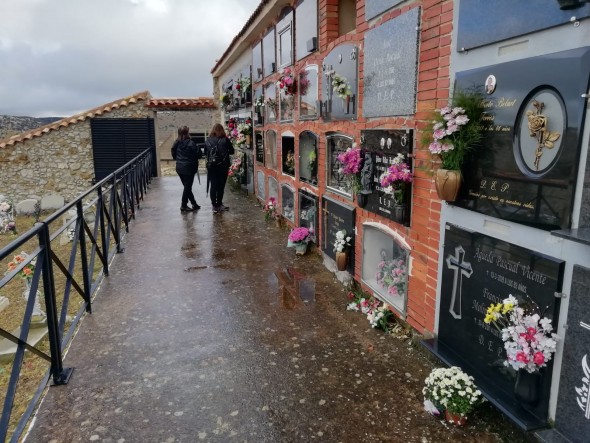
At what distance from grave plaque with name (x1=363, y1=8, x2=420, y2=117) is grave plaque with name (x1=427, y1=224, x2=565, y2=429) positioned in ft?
4.01

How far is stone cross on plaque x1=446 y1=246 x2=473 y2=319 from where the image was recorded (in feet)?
→ 10.2

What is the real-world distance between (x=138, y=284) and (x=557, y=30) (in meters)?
4.64

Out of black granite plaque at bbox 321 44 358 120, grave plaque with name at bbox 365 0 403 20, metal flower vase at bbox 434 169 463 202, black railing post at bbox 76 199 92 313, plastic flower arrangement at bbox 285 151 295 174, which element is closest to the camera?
metal flower vase at bbox 434 169 463 202

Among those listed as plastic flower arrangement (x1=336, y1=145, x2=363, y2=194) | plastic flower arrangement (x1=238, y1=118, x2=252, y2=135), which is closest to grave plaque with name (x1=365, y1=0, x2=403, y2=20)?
A: plastic flower arrangement (x1=336, y1=145, x2=363, y2=194)

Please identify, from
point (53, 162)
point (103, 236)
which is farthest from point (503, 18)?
point (53, 162)

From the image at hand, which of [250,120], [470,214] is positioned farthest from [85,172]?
[470,214]

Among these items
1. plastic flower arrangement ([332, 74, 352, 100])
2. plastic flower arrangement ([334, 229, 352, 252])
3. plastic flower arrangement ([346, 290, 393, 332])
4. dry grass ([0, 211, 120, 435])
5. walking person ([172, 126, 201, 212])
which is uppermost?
plastic flower arrangement ([332, 74, 352, 100])

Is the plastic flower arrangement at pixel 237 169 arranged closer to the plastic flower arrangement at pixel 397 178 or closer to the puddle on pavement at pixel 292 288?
the puddle on pavement at pixel 292 288

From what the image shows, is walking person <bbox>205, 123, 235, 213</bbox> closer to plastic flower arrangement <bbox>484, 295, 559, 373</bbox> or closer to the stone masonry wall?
the stone masonry wall

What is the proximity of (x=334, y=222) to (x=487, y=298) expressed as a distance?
2.80 m

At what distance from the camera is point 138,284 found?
532 cm

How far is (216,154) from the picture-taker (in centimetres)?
932

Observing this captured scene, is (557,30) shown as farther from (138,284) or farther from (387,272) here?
(138,284)

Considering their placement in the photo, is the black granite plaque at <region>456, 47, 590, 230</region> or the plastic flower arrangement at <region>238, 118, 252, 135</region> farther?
the plastic flower arrangement at <region>238, 118, 252, 135</region>
